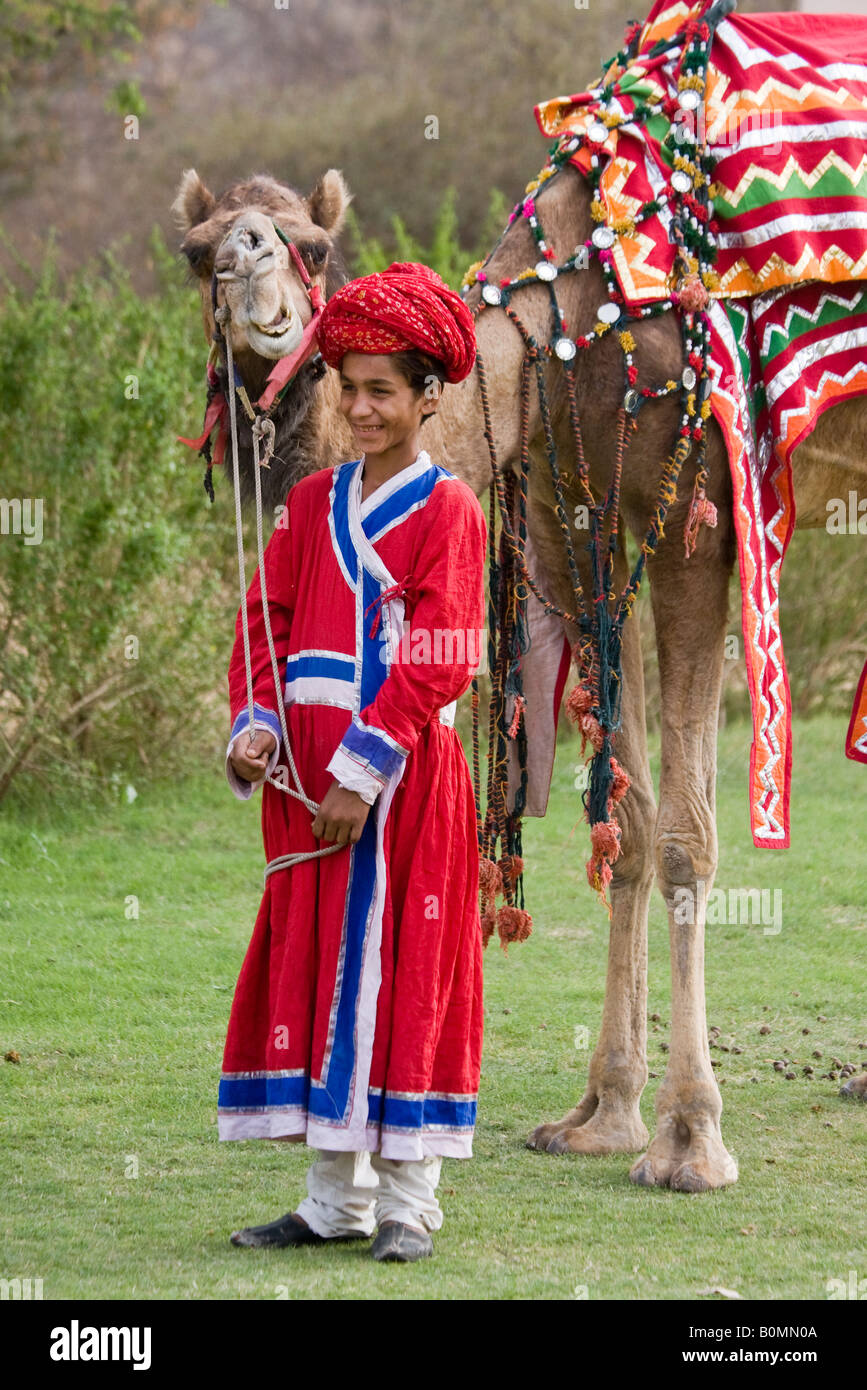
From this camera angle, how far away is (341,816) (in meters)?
3.08

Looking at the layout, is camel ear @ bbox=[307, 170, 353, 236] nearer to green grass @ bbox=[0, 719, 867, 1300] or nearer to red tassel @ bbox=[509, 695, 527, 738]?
red tassel @ bbox=[509, 695, 527, 738]

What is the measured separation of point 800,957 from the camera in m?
5.89

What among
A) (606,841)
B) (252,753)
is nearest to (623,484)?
(606,841)

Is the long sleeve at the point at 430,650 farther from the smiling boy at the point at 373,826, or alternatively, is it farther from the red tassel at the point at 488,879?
the red tassel at the point at 488,879

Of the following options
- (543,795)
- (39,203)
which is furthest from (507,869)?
(39,203)

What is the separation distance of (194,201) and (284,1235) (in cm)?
227

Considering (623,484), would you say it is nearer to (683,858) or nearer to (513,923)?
(683,858)

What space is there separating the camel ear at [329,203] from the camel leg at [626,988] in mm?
1131

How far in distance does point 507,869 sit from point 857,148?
1.93 meters

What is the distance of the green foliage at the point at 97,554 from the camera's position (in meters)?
7.46

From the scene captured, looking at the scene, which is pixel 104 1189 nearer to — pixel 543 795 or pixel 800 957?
pixel 543 795

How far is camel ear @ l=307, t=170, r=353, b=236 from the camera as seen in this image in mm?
3877

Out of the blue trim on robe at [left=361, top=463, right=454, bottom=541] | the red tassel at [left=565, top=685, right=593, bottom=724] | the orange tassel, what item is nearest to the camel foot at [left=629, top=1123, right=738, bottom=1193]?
the orange tassel

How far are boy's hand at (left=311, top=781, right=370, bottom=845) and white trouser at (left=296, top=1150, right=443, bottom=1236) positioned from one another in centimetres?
63
